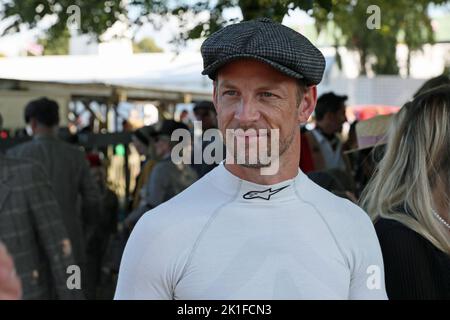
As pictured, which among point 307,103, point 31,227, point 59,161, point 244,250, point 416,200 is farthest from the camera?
point 59,161

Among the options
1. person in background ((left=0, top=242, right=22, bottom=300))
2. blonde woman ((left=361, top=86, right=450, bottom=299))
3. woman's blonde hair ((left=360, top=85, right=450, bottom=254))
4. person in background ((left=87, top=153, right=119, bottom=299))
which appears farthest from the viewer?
person in background ((left=87, top=153, right=119, bottom=299))

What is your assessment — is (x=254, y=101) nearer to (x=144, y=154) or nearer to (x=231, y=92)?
(x=231, y=92)

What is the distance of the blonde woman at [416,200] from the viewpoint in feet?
7.64

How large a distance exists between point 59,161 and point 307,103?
13.4 ft

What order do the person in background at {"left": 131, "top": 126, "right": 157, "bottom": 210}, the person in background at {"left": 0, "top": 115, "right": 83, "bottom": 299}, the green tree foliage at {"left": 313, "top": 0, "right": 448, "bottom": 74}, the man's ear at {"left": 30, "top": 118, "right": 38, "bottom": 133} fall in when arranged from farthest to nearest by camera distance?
the green tree foliage at {"left": 313, "top": 0, "right": 448, "bottom": 74} < the person in background at {"left": 131, "top": 126, "right": 157, "bottom": 210} < the man's ear at {"left": 30, "top": 118, "right": 38, "bottom": 133} < the person in background at {"left": 0, "top": 115, "right": 83, "bottom": 299}

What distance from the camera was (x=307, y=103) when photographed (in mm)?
1938

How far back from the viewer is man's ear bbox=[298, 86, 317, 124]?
6.27ft

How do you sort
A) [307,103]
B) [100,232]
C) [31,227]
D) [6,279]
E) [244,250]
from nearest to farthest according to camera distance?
[6,279] → [244,250] → [307,103] → [31,227] → [100,232]

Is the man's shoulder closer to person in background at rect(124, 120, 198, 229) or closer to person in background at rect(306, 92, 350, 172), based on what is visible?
person in background at rect(124, 120, 198, 229)

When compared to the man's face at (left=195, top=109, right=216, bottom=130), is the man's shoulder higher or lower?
higher

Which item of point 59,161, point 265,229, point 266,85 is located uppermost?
point 266,85

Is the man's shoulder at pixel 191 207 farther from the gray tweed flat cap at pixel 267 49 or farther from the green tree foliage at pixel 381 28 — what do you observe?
the green tree foliage at pixel 381 28

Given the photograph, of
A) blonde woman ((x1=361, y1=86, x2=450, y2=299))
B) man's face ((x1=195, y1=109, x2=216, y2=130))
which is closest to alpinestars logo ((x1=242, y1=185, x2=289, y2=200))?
blonde woman ((x1=361, y1=86, x2=450, y2=299))

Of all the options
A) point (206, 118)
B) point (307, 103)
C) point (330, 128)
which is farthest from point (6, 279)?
point (206, 118)
